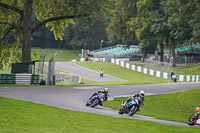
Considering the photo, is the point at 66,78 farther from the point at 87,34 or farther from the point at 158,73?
the point at 87,34

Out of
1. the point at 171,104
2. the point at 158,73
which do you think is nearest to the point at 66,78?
the point at 171,104

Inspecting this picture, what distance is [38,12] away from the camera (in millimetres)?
39656

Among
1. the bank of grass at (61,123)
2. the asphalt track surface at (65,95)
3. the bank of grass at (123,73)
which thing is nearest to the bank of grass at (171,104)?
the asphalt track surface at (65,95)

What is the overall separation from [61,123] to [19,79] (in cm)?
1773

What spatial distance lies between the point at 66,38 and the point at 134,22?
38610 millimetres

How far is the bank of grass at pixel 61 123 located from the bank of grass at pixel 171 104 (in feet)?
20.6

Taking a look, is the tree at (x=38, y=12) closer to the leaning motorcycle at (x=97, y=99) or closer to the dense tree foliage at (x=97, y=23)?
the dense tree foliage at (x=97, y=23)

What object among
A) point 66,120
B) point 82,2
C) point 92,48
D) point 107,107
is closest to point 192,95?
point 107,107

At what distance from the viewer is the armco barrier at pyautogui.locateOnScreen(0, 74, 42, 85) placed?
30658 millimetres

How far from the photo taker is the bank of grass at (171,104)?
23359mm

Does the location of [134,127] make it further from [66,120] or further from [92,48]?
[92,48]

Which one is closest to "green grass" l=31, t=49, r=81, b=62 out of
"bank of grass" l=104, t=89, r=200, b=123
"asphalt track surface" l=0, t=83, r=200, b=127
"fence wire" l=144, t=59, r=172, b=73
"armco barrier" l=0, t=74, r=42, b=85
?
"fence wire" l=144, t=59, r=172, b=73

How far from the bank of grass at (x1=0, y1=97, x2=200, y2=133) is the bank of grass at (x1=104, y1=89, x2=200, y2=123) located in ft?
20.6

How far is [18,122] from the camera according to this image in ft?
44.0
